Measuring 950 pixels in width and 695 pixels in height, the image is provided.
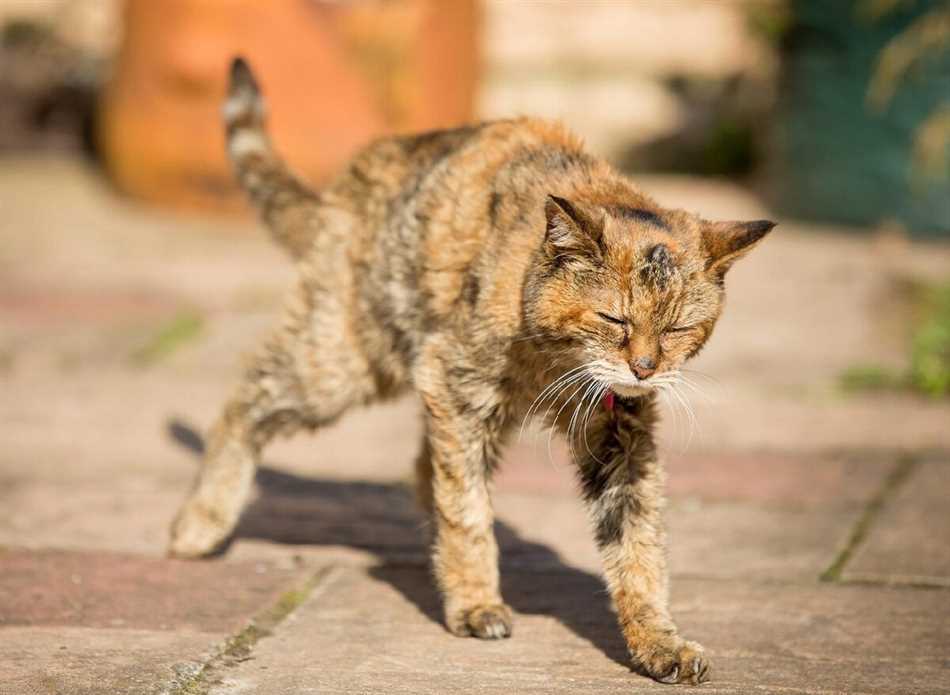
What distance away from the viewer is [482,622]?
3.90 m

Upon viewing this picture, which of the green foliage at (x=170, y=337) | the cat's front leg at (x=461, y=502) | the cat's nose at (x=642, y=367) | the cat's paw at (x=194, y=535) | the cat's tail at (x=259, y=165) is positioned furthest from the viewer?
the green foliage at (x=170, y=337)

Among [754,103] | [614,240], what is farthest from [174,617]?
[754,103]

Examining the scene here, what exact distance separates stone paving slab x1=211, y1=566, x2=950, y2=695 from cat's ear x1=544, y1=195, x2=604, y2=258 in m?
1.09

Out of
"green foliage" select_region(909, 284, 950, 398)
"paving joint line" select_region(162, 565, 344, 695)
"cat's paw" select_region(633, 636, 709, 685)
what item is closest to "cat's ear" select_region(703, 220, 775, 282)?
"cat's paw" select_region(633, 636, 709, 685)

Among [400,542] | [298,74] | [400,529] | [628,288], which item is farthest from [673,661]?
[298,74]

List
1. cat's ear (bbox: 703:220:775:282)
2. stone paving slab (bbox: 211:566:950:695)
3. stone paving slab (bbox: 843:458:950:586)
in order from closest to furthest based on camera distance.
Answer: stone paving slab (bbox: 211:566:950:695) < cat's ear (bbox: 703:220:775:282) < stone paving slab (bbox: 843:458:950:586)

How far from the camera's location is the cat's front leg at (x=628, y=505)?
3.82 m

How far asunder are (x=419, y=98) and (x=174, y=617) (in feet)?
23.0

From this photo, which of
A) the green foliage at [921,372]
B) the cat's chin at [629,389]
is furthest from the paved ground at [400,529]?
the cat's chin at [629,389]

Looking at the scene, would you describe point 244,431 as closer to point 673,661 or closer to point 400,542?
point 400,542

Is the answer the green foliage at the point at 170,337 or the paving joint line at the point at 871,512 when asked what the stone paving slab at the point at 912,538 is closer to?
the paving joint line at the point at 871,512

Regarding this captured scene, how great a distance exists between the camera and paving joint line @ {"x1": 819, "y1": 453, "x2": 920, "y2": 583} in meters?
4.50

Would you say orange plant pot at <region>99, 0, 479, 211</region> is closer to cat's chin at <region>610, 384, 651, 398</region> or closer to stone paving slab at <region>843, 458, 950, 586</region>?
stone paving slab at <region>843, 458, 950, 586</region>

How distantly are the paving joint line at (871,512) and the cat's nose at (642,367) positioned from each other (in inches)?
47.3
